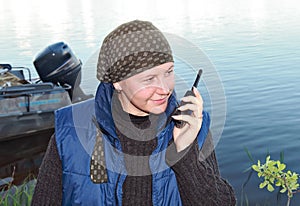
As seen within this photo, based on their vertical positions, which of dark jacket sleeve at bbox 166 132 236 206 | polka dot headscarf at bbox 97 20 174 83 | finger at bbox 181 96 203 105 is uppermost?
polka dot headscarf at bbox 97 20 174 83

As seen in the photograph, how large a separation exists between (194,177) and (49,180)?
2.57 ft

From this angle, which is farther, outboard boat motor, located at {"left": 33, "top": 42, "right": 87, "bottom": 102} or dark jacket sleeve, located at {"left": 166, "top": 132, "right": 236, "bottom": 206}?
outboard boat motor, located at {"left": 33, "top": 42, "right": 87, "bottom": 102}

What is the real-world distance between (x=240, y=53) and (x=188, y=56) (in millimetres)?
16300

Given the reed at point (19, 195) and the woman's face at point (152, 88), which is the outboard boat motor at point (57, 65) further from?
the woman's face at point (152, 88)

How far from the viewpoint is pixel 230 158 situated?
8.77 metres

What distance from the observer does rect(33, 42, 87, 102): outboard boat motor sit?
8422 millimetres

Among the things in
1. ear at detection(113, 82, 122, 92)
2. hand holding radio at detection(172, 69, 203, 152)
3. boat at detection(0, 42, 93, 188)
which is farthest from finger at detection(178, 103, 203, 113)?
boat at detection(0, 42, 93, 188)

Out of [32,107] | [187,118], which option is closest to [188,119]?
[187,118]

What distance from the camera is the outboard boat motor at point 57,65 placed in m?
8.42

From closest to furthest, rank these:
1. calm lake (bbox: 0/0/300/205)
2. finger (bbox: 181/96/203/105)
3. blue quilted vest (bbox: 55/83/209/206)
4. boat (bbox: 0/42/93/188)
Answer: finger (bbox: 181/96/203/105) → blue quilted vest (bbox: 55/83/209/206) → calm lake (bbox: 0/0/300/205) → boat (bbox: 0/42/93/188)

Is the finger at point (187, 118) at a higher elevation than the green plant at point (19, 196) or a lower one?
higher

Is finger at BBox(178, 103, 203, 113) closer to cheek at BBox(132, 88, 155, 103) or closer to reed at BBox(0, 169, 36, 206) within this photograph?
cheek at BBox(132, 88, 155, 103)

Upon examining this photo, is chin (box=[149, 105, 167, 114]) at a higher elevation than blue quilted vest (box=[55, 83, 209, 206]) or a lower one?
higher

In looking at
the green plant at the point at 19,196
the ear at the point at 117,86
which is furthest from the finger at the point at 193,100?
the green plant at the point at 19,196
